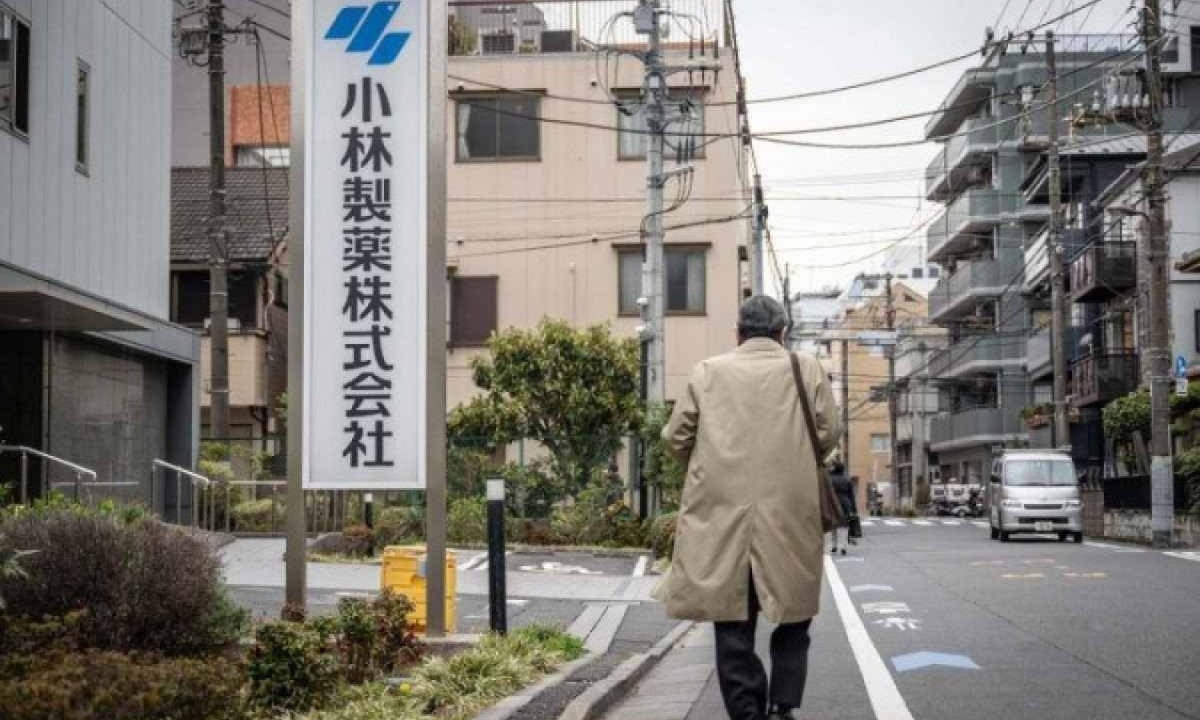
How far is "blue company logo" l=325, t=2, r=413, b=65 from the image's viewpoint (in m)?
10.9

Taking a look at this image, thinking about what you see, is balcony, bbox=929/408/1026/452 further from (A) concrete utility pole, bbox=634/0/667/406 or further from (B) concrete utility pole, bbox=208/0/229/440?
(B) concrete utility pole, bbox=208/0/229/440

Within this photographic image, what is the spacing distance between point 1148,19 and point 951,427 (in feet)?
142

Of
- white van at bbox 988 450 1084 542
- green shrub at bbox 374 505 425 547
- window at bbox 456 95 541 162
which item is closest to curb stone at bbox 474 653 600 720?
green shrub at bbox 374 505 425 547

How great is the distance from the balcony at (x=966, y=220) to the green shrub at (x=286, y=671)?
6374 cm

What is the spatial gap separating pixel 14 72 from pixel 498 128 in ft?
72.6

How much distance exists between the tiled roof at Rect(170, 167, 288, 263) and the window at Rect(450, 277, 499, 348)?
461 centimetres

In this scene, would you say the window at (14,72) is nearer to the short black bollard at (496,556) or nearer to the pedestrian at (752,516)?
the short black bollard at (496,556)

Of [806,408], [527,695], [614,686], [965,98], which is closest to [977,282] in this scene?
[965,98]

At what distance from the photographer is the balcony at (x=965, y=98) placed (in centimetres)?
6825

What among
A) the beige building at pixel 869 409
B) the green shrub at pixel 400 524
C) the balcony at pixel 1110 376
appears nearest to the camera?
the green shrub at pixel 400 524

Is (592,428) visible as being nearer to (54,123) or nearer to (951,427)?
(54,123)

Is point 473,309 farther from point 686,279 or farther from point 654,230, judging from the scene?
point 654,230

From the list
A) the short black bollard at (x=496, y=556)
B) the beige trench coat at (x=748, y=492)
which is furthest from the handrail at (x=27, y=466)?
the beige trench coat at (x=748, y=492)

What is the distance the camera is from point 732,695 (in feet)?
23.0
